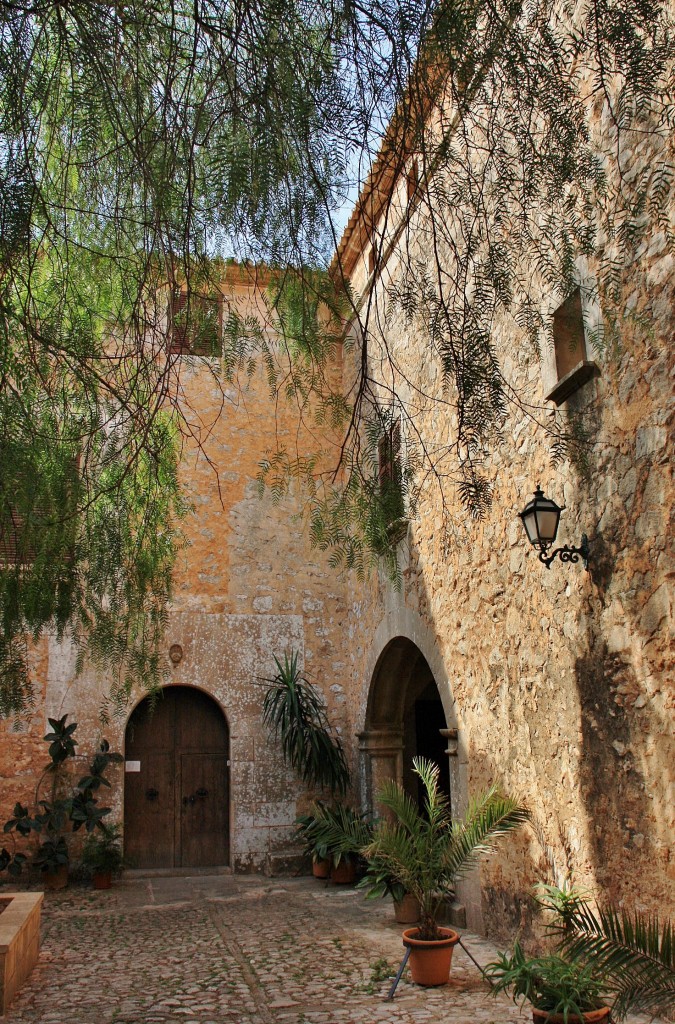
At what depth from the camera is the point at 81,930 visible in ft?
21.7

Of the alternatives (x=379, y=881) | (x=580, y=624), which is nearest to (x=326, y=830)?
(x=379, y=881)

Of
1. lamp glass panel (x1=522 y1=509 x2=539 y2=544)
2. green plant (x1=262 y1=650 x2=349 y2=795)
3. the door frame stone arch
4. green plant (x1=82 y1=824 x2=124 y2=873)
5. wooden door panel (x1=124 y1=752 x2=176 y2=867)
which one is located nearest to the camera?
lamp glass panel (x1=522 y1=509 x2=539 y2=544)

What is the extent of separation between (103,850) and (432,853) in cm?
457

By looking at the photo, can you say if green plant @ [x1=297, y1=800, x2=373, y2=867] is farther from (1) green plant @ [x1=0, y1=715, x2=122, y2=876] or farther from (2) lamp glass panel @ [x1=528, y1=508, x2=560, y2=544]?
(2) lamp glass panel @ [x1=528, y1=508, x2=560, y2=544]

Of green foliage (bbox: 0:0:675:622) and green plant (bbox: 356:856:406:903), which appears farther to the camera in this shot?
green plant (bbox: 356:856:406:903)

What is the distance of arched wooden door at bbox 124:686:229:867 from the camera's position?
9.30 metres

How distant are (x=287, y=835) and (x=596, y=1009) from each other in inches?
249

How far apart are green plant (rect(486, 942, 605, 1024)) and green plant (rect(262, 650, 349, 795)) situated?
557 centimetres

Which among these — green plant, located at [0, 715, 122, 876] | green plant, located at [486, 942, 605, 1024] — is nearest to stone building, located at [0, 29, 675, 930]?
green plant, located at [0, 715, 122, 876]

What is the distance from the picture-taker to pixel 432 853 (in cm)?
498

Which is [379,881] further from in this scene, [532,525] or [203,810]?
Result: [203,810]

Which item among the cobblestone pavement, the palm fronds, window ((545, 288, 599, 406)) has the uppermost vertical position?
window ((545, 288, 599, 406))

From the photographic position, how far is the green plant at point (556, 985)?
332cm

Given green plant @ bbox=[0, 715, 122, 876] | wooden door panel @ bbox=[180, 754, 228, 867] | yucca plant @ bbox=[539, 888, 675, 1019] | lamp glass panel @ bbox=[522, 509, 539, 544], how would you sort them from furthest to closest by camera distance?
wooden door panel @ bbox=[180, 754, 228, 867] < green plant @ bbox=[0, 715, 122, 876] < lamp glass panel @ bbox=[522, 509, 539, 544] < yucca plant @ bbox=[539, 888, 675, 1019]
